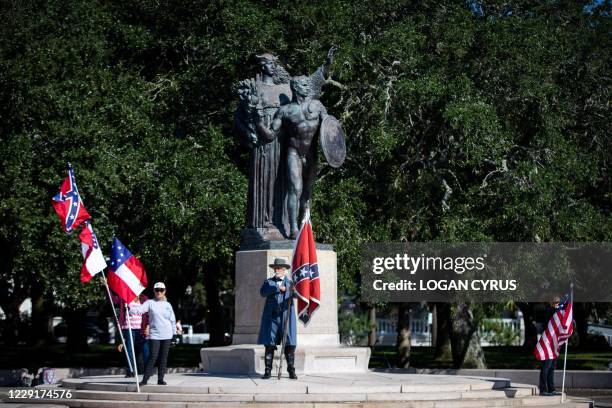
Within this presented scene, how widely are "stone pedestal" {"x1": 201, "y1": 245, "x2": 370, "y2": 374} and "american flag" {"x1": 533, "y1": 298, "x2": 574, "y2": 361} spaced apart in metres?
3.06

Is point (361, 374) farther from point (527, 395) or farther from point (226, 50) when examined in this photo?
point (226, 50)

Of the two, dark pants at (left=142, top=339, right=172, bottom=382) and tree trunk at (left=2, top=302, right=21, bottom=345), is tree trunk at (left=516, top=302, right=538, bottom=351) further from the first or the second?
dark pants at (left=142, top=339, right=172, bottom=382)

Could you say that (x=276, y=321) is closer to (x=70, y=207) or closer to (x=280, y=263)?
(x=280, y=263)

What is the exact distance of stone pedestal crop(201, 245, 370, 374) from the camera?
1719 centimetres

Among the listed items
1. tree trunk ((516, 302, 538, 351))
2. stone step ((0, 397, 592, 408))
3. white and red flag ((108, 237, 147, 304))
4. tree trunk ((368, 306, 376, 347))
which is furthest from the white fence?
stone step ((0, 397, 592, 408))

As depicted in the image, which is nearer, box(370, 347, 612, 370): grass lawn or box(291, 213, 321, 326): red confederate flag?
box(291, 213, 321, 326): red confederate flag

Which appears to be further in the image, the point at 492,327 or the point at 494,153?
the point at 492,327

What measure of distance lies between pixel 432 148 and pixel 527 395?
41.1ft

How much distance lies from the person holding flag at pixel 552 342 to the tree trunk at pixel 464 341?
12596 millimetres

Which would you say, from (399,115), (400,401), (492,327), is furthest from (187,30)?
(492,327)

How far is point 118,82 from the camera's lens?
1092 inches

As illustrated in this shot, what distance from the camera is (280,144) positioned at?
18.5 m

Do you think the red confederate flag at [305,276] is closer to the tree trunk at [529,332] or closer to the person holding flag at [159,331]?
the person holding flag at [159,331]

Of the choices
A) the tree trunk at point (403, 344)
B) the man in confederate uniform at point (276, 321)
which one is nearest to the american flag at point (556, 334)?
the man in confederate uniform at point (276, 321)
